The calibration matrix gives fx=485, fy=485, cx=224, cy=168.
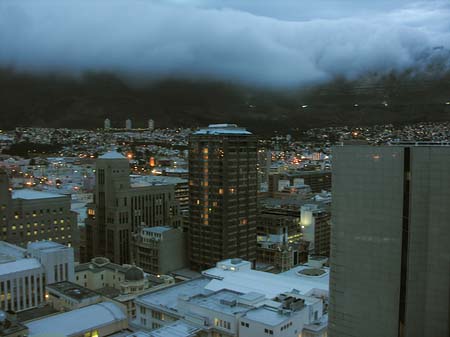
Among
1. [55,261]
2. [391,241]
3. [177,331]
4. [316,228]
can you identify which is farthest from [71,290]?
[316,228]

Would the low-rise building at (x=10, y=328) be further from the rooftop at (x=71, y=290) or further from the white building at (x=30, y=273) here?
the white building at (x=30, y=273)

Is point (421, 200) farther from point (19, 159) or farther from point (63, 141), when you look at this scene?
point (63, 141)

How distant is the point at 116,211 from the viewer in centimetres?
3134

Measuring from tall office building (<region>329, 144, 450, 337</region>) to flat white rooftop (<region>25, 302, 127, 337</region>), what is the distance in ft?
27.8

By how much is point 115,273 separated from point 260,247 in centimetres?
1058

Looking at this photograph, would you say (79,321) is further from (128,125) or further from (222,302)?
(128,125)

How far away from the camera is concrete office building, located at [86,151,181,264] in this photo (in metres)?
31.6

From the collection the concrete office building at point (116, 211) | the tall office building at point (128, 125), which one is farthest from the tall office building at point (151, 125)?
the concrete office building at point (116, 211)

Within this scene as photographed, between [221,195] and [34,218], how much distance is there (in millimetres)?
11688

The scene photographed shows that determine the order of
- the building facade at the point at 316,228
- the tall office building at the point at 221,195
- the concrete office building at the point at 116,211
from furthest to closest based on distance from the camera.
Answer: the building facade at the point at 316,228 < the concrete office building at the point at 116,211 < the tall office building at the point at 221,195

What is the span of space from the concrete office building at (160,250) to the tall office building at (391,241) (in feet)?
62.8

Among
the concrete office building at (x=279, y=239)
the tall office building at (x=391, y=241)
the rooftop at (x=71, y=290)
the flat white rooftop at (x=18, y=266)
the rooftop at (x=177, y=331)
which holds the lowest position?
the concrete office building at (x=279, y=239)

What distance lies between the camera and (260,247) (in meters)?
31.5

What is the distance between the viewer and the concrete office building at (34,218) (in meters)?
28.9
